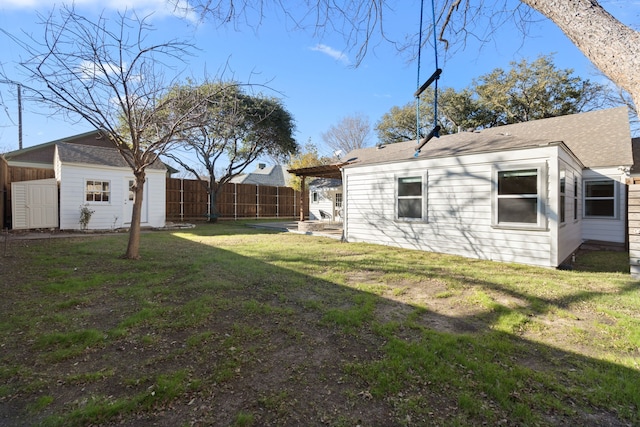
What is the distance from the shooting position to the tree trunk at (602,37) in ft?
5.92

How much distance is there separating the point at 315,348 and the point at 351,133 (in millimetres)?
26827

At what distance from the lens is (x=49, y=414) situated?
1836 millimetres

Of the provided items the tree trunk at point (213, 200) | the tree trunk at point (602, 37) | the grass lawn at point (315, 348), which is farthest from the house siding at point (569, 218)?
the tree trunk at point (213, 200)

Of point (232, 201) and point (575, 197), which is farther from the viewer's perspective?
point (232, 201)

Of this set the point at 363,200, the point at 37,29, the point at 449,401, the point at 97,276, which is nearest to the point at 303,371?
the point at 449,401

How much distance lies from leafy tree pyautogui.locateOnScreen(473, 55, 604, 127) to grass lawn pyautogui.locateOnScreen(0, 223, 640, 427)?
58.3 feet

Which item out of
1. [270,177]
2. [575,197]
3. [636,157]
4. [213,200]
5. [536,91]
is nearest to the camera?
[575,197]

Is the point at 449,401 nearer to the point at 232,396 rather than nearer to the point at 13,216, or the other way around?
the point at 232,396

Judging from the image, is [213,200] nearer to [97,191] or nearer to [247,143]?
[247,143]

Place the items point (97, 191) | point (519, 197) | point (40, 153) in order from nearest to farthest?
point (519, 197) < point (97, 191) < point (40, 153)

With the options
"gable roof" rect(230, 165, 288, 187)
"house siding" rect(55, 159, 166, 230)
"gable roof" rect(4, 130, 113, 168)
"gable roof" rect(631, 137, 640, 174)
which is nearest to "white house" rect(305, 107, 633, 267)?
"gable roof" rect(631, 137, 640, 174)

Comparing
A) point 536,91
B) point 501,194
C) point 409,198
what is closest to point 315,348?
point 501,194

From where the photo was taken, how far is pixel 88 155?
1168 cm

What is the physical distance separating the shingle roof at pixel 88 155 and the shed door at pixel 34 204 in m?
1.00
